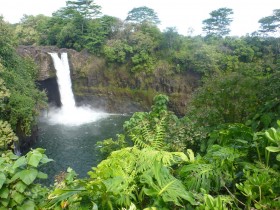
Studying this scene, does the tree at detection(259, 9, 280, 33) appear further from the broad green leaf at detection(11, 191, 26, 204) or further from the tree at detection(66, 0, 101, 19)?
the broad green leaf at detection(11, 191, 26, 204)

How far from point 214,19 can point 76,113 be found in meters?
19.9

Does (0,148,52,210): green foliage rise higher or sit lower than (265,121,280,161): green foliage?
lower

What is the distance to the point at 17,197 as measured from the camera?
1.79 metres

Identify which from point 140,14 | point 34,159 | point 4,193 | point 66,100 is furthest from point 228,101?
point 140,14

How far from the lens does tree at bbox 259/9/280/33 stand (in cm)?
2845

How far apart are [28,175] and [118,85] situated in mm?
25509

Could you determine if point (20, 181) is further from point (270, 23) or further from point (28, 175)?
point (270, 23)

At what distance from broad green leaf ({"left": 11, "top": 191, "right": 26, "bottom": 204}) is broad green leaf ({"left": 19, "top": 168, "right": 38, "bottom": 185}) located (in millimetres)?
101

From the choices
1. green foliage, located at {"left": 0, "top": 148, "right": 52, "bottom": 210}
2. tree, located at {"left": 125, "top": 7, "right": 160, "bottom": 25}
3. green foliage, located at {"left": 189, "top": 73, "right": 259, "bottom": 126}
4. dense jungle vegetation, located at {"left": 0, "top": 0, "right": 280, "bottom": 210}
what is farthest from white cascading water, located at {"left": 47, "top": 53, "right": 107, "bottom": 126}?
green foliage, located at {"left": 0, "top": 148, "right": 52, "bottom": 210}

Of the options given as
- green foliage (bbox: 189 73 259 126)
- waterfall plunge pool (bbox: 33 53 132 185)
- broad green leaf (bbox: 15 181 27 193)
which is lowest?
waterfall plunge pool (bbox: 33 53 132 185)

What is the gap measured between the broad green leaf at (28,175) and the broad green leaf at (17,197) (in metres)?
0.10

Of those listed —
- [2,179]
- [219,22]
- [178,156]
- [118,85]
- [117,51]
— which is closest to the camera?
[2,179]

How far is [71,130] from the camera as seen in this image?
63.2ft

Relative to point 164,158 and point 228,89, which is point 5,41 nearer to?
point 228,89
